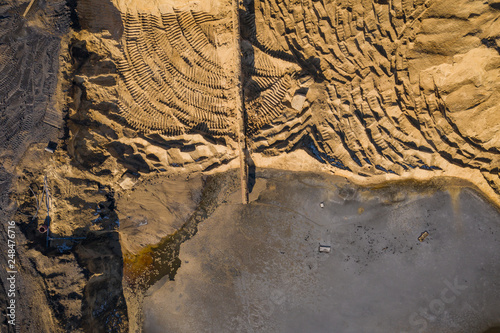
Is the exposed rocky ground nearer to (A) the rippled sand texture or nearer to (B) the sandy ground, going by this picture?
(A) the rippled sand texture

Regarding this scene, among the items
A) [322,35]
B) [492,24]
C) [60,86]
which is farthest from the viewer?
[322,35]

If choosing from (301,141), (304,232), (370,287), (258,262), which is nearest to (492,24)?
(301,141)

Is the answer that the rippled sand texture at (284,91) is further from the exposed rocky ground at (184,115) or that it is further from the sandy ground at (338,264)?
the sandy ground at (338,264)

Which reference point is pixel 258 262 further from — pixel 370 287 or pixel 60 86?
pixel 60 86

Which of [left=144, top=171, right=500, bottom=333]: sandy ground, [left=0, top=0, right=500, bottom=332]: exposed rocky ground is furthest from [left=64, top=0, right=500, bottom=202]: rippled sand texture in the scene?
[left=144, top=171, right=500, bottom=333]: sandy ground

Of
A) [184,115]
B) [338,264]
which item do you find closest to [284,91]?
[184,115]

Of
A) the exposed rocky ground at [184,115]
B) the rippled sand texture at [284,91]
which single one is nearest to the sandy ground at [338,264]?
the exposed rocky ground at [184,115]

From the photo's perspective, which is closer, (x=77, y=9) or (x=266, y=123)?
(x=77, y=9)
